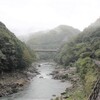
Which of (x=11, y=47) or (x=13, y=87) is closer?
(x=13, y=87)

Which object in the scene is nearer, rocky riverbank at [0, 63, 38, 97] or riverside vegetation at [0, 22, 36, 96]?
rocky riverbank at [0, 63, 38, 97]

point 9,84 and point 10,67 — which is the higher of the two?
point 10,67

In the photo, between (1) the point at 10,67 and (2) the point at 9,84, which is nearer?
(2) the point at 9,84

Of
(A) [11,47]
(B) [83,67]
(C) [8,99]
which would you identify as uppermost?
(A) [11,47]

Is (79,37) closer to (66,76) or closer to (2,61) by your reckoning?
(66,76)

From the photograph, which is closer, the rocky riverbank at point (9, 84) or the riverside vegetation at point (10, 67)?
the rocky riverbank at point (9, 84)

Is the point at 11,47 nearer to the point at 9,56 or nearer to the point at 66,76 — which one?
the point at 9,56

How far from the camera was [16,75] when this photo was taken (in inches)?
3174

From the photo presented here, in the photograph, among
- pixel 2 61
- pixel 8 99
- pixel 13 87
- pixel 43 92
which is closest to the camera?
pixel 8 99

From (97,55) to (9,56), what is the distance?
30769 millimetres

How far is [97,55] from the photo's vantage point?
301ft

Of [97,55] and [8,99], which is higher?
[97,55]

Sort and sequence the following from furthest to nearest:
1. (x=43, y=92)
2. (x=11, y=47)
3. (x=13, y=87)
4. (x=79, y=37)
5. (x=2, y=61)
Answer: (x=79, y=37)
(x=11, y=47)
(x=2, y=61)
(x=13, y=87)
(x=43, y=92)

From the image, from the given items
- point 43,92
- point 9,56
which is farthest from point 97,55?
point 43,92
